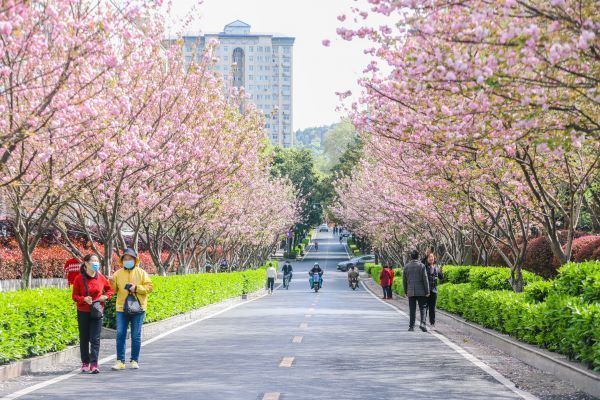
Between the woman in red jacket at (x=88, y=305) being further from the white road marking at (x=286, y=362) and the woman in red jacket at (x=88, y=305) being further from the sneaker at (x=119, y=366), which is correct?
the white road marking at (x=286, y=362)

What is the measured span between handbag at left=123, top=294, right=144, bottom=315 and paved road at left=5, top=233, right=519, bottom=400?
0.82 m

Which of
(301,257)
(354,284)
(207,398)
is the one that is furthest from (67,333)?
(301,257)

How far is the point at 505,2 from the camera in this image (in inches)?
357

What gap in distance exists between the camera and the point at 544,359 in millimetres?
13133

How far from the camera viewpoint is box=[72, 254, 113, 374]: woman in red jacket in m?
13.5

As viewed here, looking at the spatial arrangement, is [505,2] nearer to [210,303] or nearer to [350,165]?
[210,303]

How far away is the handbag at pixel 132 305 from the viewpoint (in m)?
13.9

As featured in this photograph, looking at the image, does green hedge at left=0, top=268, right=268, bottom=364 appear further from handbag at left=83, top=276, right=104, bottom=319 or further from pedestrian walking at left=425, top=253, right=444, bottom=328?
pedestrian walking at left=425, top=253, right=444, bottom=328

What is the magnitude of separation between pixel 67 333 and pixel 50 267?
21793 mm

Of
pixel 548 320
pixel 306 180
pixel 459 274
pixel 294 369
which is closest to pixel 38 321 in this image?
pixel 294 369

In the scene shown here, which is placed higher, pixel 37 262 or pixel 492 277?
pixel 37 262

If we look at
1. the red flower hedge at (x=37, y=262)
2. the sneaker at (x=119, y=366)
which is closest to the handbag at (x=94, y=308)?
the sneaker at (x=119, y=366)

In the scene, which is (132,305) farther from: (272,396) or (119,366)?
(272,396)

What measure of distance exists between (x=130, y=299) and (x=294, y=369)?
266cm
